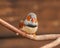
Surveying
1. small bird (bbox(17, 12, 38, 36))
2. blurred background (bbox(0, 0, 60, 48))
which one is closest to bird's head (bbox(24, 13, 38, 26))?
small bird (bbox(17, 12, 38, 36))

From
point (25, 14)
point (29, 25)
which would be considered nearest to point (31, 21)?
point (29, 25)

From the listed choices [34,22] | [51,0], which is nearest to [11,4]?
[51,0]

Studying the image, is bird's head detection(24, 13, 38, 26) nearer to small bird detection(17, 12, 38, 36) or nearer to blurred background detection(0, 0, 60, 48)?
small bird detection(17, 12, 38, 36)

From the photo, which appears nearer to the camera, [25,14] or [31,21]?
[31,21]

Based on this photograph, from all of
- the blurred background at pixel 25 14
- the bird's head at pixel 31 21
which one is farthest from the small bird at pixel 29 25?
the blurred background at pixel 25 14

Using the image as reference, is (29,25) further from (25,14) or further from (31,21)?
(25,14)

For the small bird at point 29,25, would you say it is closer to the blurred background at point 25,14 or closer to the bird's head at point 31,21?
the bird's head at point 31,21

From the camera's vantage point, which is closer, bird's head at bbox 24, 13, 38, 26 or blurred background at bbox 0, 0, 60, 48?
bird's head at bbox 24, 13, 38, 26

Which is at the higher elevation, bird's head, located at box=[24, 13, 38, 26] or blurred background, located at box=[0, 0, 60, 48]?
blurred background, located at box=[0, 0, 60, 48]
